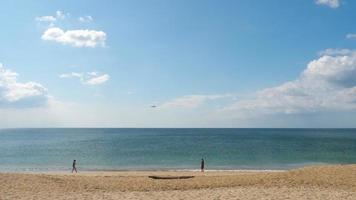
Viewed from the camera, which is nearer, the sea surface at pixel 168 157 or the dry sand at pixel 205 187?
the dry sand at pixel 205 187

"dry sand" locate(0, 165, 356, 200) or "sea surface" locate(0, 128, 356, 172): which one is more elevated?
"dry sand" locate(0, 165, 356, 200)

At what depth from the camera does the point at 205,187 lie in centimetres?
2073

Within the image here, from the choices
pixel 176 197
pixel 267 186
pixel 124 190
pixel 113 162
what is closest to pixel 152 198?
pixel 176 197

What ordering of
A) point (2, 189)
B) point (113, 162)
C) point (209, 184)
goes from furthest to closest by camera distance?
point (113, 162) < point (209, 184) < point (2, 189)

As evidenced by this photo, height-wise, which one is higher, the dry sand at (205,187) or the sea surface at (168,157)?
the dry sand at (205,187)

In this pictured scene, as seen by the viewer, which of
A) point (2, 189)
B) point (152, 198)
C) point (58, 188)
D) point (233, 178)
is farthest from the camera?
point (233, 178)

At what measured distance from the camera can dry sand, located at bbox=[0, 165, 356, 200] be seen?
1770cm

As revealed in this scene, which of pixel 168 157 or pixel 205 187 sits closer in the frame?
pixel 205 187

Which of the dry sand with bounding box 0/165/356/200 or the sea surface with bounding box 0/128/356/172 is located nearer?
the dry sand with bounding box 0/165/356/200

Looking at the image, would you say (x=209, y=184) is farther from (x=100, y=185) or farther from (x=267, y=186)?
(x=100, y=185)

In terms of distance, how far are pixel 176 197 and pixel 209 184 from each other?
170 inches

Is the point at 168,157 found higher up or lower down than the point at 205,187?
lower down

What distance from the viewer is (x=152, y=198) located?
17266 mm

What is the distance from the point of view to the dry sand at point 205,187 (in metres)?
17.7
